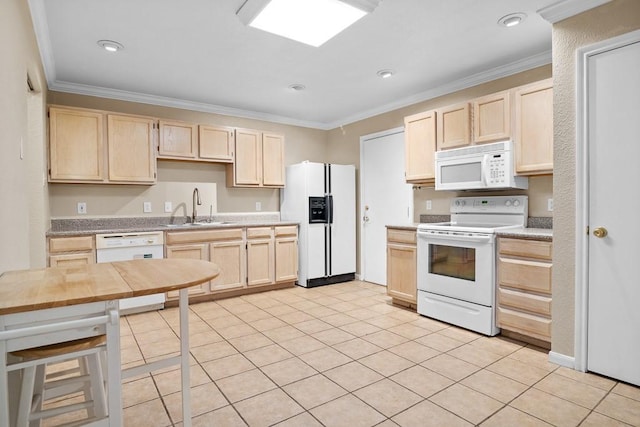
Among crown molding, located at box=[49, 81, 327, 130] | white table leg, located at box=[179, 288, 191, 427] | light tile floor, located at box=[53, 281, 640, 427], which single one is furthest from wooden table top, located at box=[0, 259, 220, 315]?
crown molding, located at box=[49, 81, 327, 130]

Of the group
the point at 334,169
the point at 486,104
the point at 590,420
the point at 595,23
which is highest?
the point at 595,23

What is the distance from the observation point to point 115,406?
1.30 metres

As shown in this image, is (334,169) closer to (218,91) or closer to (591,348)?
(218,91)

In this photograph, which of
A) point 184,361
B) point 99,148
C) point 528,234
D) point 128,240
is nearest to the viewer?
point 184,361

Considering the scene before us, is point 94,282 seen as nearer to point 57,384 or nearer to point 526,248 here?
point 57,384

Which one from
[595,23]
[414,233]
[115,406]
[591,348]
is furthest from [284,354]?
[595,23]

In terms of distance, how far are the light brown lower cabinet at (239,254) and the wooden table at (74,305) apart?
2.40 metres

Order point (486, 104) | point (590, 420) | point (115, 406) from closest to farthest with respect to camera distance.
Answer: point (115, 406) < point (590, 420) < point (486, 104)

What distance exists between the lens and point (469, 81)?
381 centimetres

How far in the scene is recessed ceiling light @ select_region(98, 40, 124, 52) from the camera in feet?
9.55

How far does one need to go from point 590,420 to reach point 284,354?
6.22ft

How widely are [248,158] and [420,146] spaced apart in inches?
88.2

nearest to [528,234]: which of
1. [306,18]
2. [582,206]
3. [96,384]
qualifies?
[582,206]

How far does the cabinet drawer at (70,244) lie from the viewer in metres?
3.30
